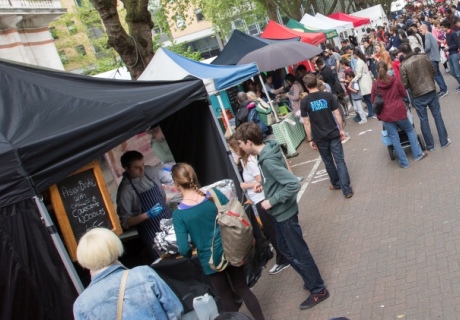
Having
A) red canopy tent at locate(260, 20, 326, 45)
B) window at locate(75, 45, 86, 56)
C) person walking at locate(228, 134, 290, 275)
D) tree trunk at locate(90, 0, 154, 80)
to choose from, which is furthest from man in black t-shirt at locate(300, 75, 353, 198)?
window at locate(75, 45, 86, 56)

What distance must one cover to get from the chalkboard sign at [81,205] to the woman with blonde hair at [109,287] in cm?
155

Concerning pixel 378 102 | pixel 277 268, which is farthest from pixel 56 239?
pixel 378 102

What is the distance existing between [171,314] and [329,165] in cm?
558

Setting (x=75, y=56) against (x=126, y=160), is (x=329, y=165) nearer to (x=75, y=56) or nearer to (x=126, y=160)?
(x=126, y=160)

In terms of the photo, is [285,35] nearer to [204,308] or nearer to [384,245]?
[384,245]

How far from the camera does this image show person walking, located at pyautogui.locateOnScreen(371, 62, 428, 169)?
828 centimetres

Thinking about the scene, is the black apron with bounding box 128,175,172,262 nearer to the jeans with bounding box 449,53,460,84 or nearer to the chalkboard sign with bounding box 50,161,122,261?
the chalkboard sign with bounding box 50,161,122,261

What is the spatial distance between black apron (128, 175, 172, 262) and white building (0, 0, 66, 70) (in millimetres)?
16631

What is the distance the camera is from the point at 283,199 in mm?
4844

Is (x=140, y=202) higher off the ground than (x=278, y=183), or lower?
higher

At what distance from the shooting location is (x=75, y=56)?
4262 centimetres

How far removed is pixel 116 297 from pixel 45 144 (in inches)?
58.5

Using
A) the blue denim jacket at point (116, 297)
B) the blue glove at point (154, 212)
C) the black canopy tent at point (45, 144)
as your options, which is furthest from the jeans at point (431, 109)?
the blue denim jacket at point (116, 297)

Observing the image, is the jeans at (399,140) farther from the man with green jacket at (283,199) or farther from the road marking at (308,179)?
the man with green jacket at (283,199)
